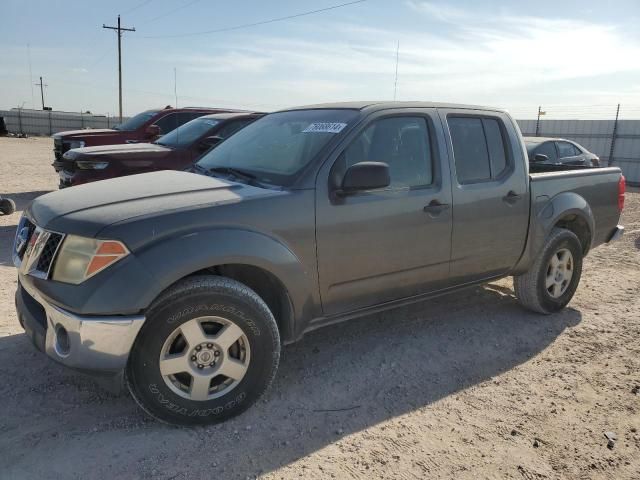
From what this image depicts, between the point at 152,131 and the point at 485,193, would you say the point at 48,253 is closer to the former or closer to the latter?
the point at 485,193

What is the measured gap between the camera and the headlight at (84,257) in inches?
99.7

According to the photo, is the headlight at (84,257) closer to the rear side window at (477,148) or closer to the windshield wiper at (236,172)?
the windshield wiper at (236,172)

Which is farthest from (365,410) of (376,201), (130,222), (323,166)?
(130,222)

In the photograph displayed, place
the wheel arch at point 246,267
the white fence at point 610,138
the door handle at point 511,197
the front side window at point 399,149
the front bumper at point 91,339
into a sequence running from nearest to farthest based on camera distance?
the front bumper at point 91,339, the wheel arch at point 246,267, the front side window at point 399,149, the door handle at point 511,197, the white fence at point 610,138

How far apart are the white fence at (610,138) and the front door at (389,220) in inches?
788

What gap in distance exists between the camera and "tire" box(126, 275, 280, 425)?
266 centimetres

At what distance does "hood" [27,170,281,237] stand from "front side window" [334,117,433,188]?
0.77m

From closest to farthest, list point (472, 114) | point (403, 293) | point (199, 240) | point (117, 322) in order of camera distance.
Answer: point (117, 322) < point (199, 240) < point (403, 293) < point (472, 114)

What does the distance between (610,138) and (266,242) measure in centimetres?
2249

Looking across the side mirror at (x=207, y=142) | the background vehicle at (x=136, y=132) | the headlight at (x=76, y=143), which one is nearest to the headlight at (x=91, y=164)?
the side mirror at (x=207, y=142)

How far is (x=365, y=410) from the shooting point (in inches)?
123

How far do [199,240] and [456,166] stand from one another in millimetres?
2070

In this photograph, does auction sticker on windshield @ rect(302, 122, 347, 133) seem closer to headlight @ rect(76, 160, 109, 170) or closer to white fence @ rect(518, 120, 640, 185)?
headlight @ rect(76, 160, 109, 170)

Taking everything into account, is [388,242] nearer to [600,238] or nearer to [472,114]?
[472,114]
